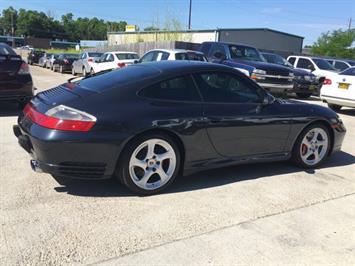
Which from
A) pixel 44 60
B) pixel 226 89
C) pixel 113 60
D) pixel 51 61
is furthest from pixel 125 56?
pixel 226 89

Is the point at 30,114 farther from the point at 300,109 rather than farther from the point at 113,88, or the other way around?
the point at 300,109

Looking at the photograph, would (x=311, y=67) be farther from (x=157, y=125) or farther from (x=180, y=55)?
(x=157, y=125)

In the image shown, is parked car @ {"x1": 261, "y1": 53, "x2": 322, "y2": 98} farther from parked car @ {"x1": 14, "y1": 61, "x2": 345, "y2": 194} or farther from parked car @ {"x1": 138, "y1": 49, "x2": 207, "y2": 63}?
parked car @ {"x1": 14, "y1": 61, "x2": 345, "y2": 194}

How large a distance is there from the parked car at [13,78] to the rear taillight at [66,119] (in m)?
4.59

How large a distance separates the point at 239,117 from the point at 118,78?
1.50 meters

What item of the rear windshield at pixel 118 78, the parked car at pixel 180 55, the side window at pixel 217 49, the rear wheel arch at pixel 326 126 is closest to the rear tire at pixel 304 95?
the side window at pixel 217 49

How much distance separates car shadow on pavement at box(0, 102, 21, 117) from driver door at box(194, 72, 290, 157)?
553cm

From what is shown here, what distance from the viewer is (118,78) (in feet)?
15.8

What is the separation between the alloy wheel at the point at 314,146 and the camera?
5.74 m

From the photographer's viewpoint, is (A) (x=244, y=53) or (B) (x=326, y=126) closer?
(B) (x=326, y=126)

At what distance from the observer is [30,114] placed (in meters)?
4.48

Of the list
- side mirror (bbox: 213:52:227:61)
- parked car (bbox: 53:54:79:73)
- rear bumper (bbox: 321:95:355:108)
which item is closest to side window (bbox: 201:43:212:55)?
side mirror (bbox: 213:52:227:61)

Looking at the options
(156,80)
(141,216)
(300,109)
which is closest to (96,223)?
(141,216)

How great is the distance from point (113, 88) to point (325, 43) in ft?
153
